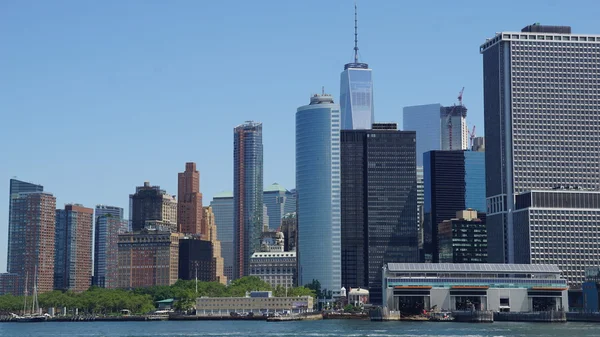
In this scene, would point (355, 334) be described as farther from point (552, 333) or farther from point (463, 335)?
point (552, 333)

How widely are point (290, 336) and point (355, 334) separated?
1202 centimetres

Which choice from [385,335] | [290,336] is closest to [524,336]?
[385,335]

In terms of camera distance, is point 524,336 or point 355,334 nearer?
Result: point 524,336

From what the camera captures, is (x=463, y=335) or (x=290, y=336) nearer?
(x=463, y=335)

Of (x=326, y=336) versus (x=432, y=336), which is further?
(x=326, y=336)

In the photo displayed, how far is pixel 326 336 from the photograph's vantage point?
197500 mm

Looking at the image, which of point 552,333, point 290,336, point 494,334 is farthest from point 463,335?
point 290,336

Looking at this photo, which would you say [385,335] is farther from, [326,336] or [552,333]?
[552,333]

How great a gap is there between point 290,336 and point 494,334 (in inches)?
1469

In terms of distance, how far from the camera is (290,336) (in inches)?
7864

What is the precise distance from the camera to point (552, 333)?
639 feet

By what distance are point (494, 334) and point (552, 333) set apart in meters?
12.2

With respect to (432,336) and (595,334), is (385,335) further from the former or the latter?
(595,334)

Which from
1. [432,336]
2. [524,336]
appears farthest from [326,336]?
[524,336]
